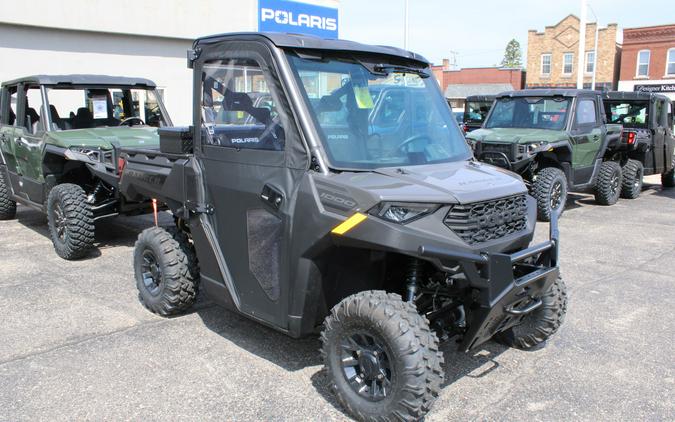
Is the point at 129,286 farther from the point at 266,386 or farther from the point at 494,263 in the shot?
the point at 494,263

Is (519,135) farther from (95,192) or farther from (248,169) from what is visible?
(248,169)

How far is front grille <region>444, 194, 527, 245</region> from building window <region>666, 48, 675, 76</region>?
42524 millimetres

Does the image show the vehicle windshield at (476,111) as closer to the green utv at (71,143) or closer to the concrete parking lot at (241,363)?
the green utv at (71,143)

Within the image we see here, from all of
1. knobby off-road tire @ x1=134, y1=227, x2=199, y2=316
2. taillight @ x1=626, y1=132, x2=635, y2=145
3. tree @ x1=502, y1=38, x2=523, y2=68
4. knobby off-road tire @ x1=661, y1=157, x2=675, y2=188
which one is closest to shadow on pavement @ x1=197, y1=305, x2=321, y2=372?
knobby off-road tire @ x1=134, y1=227, x2=199, y2=316

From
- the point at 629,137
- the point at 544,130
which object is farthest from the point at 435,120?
the point at 629,137

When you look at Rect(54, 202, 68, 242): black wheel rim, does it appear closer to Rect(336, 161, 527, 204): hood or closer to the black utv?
Rect(336, 161, 527, 204): hood

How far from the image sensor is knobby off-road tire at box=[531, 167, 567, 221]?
29.3ft

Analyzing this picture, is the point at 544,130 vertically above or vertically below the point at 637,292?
above

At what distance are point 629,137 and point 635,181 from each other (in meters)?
0.96

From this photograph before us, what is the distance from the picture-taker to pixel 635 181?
11742 millimetres

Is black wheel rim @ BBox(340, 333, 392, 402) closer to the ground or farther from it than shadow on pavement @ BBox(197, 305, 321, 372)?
farther from it

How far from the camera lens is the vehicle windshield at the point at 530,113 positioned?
390 inches

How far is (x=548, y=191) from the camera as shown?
29.2 feet

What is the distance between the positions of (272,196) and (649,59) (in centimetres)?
4373
